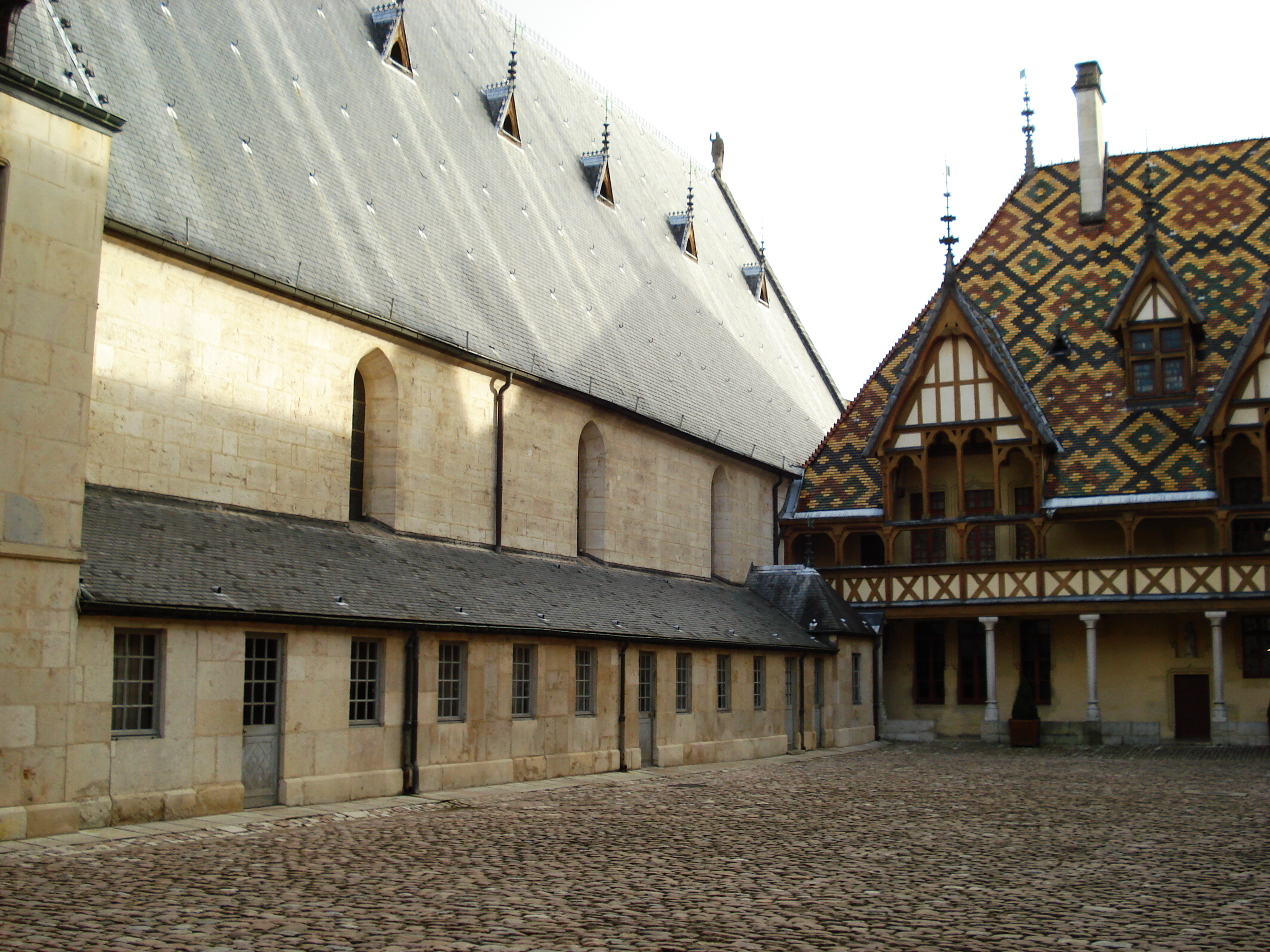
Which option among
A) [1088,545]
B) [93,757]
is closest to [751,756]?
[1088,545]

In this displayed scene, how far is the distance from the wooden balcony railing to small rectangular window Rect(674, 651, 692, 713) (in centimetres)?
882

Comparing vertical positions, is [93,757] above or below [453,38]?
below

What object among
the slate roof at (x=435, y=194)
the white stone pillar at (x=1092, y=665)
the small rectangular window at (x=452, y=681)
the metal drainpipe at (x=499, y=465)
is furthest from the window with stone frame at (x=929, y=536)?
the small rectangular window at (x=452, y=681)

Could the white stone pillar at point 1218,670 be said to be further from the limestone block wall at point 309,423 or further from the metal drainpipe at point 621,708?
the metal drainpipe at point 621,708

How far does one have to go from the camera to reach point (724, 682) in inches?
1110

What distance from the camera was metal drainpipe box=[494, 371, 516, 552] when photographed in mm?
24875

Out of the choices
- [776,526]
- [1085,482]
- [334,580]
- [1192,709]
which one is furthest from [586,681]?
[1192,709]

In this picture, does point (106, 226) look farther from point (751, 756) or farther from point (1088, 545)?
point (1088, 545)

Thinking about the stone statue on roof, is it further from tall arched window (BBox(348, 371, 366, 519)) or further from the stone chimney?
tall arched window (BBox(348, 371, 366, 519))

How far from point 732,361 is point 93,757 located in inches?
1024

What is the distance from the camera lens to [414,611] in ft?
63.7

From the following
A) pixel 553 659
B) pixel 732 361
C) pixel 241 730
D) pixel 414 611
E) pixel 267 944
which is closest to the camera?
pixel 267 944

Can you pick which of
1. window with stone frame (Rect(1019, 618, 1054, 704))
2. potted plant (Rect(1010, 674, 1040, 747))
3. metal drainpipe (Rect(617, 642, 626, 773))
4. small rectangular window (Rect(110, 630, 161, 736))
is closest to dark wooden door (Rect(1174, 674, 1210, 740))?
window with stone frame (Rect(1019, 618, 1054, 704))

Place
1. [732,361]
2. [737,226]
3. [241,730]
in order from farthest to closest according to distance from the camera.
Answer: [737,226], [732,361], [241,730]
